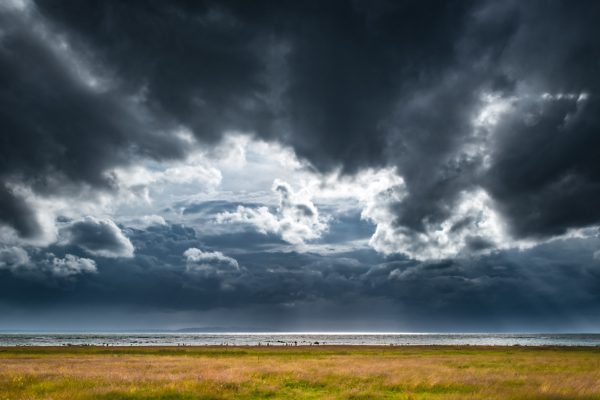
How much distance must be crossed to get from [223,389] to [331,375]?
33.6 feet

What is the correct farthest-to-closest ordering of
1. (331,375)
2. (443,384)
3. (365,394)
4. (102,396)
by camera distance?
(331,375)
(443,384)
(365,394)
(102,396)

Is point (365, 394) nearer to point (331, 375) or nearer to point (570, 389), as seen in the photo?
point (331, 375)

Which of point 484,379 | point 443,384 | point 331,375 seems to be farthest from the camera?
point 331,375

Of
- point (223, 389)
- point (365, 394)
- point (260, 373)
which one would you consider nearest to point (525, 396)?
point (365, 394)

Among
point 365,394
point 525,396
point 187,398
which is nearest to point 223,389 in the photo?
point 187,398

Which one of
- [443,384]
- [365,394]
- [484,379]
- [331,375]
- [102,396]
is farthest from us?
[331,375]

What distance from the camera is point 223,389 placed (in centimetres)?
2534

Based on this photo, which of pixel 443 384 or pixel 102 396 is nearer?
pixel 102 396

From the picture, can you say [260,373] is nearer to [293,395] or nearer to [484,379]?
[293,395]

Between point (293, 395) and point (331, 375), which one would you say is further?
point (331, 375)

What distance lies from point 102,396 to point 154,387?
3556mm

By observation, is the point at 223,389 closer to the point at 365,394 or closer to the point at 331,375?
the point at 365,394

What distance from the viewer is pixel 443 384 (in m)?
28.0

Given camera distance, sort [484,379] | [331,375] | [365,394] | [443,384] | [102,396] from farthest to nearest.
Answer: [331,375] < [484,379] < [443,384] < [365,394] < [102,396]
